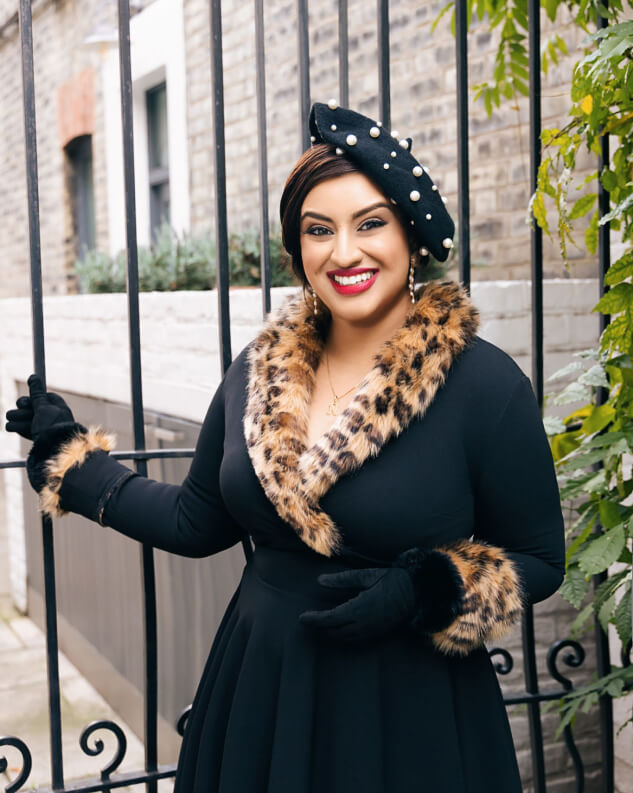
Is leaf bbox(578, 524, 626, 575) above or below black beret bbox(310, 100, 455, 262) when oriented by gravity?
below

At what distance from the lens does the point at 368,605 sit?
58.8 inches

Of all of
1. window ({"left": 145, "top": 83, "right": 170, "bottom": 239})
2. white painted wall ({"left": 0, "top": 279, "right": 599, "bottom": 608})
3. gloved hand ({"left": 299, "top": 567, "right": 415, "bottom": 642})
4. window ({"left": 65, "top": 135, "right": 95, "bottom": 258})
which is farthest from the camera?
window ({"left": 65, "top": 135, "right": 95, "bottom": 258})

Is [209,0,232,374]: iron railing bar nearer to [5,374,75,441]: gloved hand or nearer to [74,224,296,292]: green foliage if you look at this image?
[5,374,75,441]: gloved hand

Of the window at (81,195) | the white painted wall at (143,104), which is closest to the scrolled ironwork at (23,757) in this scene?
the white painted wall at (143,104)

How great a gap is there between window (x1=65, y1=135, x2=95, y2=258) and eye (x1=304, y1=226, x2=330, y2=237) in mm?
8706

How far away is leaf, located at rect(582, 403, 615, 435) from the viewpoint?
2176 millimetres

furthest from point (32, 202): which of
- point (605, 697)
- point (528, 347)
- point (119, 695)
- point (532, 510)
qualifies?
point (119, 695)

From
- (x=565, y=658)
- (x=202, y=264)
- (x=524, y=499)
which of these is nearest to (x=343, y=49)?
(x=524, y=499)

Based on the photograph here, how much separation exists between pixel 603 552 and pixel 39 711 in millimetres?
3966

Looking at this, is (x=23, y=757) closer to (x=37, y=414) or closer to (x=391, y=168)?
(x=37, y=414)

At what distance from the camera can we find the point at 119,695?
480 cm

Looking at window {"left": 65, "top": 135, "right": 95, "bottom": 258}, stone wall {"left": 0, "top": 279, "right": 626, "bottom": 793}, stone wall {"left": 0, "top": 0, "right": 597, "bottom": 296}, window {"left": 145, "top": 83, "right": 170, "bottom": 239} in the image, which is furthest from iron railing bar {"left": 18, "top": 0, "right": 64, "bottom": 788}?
window {"left": 65, "top": 135, "right": 95, "bottom": 258}

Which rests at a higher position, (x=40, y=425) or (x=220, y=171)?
(x=220, y=171)

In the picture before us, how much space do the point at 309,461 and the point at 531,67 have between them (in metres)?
1.30
